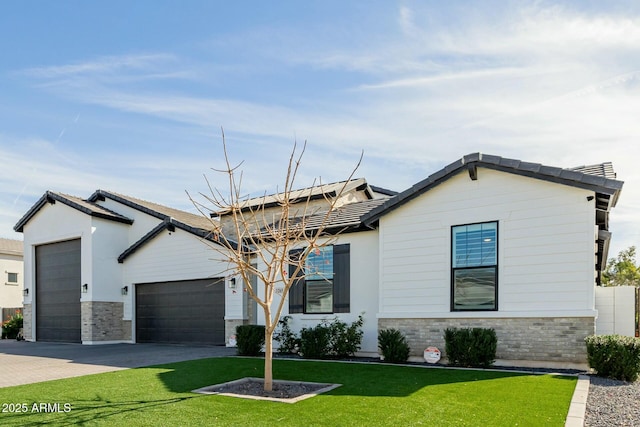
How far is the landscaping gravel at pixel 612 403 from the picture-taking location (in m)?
6.36

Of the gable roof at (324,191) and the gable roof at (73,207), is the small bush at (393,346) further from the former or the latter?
the gable roof at (73,207)

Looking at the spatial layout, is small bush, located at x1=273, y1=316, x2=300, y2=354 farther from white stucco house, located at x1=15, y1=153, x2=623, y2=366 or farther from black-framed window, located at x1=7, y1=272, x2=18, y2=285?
black-framed window, located at x1=7, y1=272, x2=18, y2=285

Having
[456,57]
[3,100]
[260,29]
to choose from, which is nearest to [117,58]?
[3,100]

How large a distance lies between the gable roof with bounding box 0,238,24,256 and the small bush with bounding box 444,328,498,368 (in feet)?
96.6

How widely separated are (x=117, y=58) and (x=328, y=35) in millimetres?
5666

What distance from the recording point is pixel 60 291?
21.9 metres

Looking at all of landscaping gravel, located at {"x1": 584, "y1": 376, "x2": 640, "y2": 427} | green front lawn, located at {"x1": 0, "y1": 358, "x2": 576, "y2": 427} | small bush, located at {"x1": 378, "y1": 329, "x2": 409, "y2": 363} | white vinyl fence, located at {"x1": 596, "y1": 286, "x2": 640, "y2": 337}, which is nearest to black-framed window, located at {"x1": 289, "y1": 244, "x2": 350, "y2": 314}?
small bush, located at {"x1": 378, "y1": 329, "x2": 409, "y2": 363}

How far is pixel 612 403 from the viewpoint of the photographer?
7.29 m

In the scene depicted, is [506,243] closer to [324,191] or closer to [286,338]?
[286,338]

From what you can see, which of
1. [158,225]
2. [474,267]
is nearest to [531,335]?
[474,267]

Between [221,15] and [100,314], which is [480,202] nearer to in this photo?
[221,15]

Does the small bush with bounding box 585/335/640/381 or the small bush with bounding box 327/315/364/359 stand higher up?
the small bush with bounding box 585/335/640/381

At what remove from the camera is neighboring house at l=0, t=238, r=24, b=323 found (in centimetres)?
3012

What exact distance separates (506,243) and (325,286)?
538 cm
